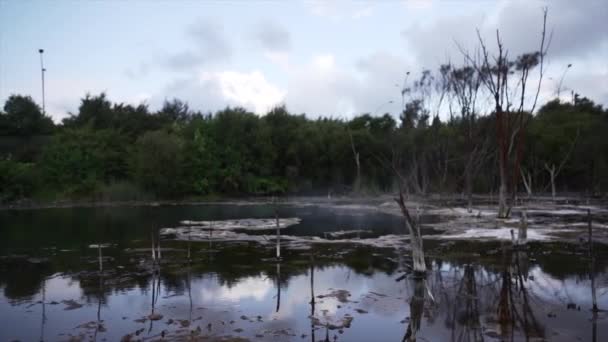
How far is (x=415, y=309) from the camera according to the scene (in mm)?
10820

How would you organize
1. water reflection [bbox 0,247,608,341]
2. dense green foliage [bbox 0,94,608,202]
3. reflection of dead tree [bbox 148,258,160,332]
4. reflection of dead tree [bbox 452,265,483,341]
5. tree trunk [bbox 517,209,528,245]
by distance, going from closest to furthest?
reflection of dead tree [bbox 452,265,483,341]
water reflection [bbox 0,247,608,341]
reflection of dead tree [bbox 148,258,160,332]
tree trunk [bbox 517,209,528,245]
dense green foliage [bbox 0,94,608,202]

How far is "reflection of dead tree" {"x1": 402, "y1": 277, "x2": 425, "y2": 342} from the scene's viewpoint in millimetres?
9352

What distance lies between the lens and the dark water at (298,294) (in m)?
9.57

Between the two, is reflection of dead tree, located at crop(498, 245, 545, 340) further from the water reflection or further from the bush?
the bush

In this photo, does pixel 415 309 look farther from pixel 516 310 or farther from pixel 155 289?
pixel 155 289

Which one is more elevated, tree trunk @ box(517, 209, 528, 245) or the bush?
the bush

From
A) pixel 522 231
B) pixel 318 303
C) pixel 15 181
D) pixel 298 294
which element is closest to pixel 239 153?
pixel 15 181

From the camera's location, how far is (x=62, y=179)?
4625 centimetres

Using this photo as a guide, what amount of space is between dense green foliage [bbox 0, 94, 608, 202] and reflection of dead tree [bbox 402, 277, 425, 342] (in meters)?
29.0

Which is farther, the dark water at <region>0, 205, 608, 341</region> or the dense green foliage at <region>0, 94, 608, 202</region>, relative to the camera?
the dense green foliage at <region>0, 94, 608, 202</region>

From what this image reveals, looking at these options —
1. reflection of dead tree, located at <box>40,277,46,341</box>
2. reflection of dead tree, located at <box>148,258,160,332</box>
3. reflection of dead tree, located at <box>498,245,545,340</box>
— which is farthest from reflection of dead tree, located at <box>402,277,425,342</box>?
reflection of dead tree, located at <box>40,277,46,341</box>

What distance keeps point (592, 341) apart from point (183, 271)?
1042 centimetres

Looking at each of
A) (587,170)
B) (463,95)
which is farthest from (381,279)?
(587,170)

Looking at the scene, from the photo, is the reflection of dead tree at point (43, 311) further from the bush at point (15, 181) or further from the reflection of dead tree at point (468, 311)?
the bush at point (15, 181)
